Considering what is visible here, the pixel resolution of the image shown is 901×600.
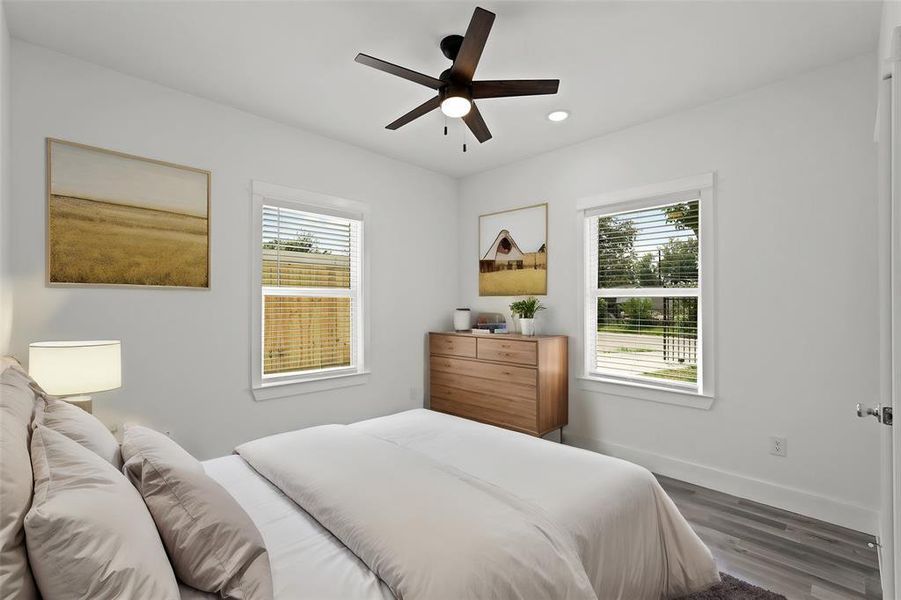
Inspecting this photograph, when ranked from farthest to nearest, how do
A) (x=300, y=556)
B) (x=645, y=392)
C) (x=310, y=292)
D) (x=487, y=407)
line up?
(x=487, y=407)
(x=310, y=292)
(x=645, y=392)
(x=300, y=556)

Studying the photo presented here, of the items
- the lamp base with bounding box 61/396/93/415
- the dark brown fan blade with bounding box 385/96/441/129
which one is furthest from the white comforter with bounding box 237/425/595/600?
the dark brown fan blade with bounding box 385/96/441/129

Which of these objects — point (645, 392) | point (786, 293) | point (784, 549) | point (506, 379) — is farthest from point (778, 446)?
point (506, 379)

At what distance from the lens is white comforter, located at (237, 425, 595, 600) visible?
1164 millimetres

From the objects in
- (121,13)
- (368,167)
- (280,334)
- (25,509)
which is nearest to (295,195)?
(368,167)

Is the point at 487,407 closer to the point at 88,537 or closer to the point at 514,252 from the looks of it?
the point at 514,252

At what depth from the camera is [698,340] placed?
323 centimetres

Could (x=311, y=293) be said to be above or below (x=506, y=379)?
above

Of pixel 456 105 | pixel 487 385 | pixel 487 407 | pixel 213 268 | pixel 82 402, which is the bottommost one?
pixel 487 407

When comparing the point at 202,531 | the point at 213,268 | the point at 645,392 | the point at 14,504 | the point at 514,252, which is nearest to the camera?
the point at 14,504

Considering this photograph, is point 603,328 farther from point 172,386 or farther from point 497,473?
point 172,386

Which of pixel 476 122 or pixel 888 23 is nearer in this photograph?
pixel 888 23

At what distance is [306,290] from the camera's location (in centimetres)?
371

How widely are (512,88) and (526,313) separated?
84.9 inches

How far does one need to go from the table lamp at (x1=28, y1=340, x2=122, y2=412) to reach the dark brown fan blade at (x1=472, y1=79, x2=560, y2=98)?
232 cm
